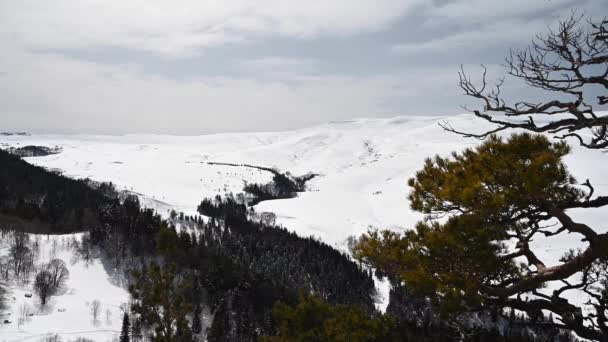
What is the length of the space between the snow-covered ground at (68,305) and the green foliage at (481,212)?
79408 mm

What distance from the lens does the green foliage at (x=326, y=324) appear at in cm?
1216

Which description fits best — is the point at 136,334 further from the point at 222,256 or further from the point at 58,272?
the point at 222,256

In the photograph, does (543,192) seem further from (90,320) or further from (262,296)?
(262,296)

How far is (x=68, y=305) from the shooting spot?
82.1m

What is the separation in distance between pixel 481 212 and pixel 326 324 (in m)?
6.72

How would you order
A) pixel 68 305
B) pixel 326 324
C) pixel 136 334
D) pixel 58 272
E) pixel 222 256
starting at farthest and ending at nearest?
pixel 222 256 → pixel 58 272 → pixel 68 305 → pixel 136 334 → pixel 326 324

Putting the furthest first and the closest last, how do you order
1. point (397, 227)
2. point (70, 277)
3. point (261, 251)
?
point (397, 227) → point (261, 251) → point (70, 277)

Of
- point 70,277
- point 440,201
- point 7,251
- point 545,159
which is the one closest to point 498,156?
point 545,159

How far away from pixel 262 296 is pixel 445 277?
3877 inches

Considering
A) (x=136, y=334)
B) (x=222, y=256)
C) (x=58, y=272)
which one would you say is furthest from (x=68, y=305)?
(x=222, y=256)

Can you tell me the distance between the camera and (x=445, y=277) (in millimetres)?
9258

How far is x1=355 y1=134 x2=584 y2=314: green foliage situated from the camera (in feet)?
28.1

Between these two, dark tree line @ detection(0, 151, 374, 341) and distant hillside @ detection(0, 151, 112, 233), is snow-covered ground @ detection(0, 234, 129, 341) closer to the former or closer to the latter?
dark tree line @ detection(0, 151, 374, 341)

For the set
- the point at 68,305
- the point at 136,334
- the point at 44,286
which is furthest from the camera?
the point at 68,305
